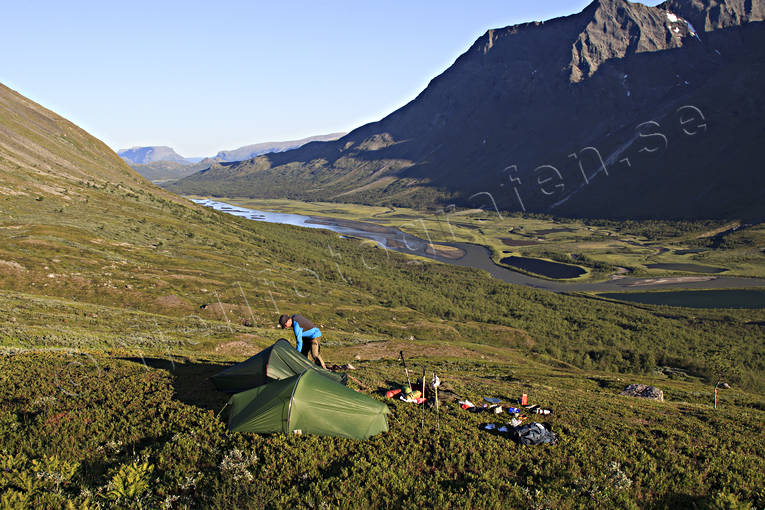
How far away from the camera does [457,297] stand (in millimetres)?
95188

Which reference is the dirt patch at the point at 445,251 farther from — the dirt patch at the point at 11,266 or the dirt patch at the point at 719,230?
the dirt patch at the point at 11,266

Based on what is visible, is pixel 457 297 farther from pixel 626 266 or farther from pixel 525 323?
pixel 626 266

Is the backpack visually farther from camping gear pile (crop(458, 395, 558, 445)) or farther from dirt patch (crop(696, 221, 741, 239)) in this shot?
dirt patch (crop(696, 221, 741, 239))

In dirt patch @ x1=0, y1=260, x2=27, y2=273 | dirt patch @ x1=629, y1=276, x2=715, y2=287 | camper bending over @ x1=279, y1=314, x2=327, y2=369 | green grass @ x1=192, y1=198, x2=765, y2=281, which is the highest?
dirt patch @ x1=0, y1=260, x2=27, y2=273

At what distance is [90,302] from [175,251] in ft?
113

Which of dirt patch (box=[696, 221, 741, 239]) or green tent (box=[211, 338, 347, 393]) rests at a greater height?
green tent (box=[211, 338, 347, 393])

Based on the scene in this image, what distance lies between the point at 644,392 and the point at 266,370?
2738cm

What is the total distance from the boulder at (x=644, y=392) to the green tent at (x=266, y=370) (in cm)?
2397

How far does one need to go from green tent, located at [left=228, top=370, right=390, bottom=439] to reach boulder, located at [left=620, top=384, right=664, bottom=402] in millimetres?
23819

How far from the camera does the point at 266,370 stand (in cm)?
1581

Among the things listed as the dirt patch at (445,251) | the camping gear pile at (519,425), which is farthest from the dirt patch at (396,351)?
the dirt patch at (445,251)

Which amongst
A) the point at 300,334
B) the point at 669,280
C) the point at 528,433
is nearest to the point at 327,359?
the point at 300,334

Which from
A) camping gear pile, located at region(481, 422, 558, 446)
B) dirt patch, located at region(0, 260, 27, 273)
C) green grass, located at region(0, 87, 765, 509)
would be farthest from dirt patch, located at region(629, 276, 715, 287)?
dirt patch, located at region(0, 260, 27, 273)

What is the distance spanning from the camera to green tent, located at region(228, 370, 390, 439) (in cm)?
1323
